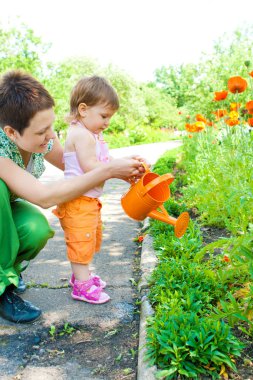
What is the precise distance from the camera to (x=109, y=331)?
1.88 meters

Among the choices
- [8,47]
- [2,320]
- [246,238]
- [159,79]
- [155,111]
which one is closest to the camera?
[246,238]

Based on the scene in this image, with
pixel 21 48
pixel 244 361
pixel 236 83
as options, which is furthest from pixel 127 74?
pixel 244 361

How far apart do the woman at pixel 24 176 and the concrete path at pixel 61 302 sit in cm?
12

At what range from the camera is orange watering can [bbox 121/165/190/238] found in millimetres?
1920

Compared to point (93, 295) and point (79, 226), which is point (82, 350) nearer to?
point (93, 295)

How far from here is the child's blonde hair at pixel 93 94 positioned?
2.12 m

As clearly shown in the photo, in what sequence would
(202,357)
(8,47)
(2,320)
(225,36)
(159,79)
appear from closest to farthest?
(202,357) → (2,320) → (225,36) → (8,47) → (159,79)

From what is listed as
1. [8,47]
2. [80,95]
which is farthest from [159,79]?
[80,95]

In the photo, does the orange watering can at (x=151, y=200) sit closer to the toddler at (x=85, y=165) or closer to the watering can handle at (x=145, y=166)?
the watering can handle at (x=145, y=166)

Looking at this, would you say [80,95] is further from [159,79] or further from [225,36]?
[159,79]

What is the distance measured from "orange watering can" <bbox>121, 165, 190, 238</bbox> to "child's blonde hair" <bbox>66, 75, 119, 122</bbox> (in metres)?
0.44

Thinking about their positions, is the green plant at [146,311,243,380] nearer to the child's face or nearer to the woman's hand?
the woman's hand

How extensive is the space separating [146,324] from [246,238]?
56cm

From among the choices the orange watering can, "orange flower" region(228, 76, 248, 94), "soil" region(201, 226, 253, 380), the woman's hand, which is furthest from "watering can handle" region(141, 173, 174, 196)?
"orange flower" region(228, 76, 248, 94)
